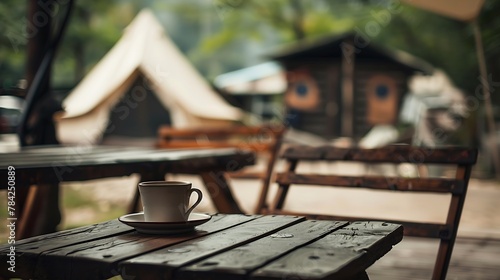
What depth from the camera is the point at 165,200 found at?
173 cm

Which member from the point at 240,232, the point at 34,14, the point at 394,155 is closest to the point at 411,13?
the point at 34,14

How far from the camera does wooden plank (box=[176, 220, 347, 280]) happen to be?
4.39 feet

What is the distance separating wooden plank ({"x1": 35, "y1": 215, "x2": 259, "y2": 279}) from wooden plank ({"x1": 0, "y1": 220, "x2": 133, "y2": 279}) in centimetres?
2

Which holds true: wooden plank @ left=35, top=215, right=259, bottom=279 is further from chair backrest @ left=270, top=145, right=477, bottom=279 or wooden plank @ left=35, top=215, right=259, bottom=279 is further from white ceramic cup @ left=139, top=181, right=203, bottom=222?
chair backrest @ left=270, top=145, right=477, bottom=279

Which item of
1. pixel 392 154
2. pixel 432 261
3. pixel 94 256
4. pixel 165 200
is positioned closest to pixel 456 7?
pixel 432 261

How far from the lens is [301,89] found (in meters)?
18.7

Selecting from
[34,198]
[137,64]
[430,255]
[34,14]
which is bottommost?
[430,255]

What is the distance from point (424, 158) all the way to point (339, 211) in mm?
4567

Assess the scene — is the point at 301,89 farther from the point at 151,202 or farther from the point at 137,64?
the point at 151,202

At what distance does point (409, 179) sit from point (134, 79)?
1345 cm

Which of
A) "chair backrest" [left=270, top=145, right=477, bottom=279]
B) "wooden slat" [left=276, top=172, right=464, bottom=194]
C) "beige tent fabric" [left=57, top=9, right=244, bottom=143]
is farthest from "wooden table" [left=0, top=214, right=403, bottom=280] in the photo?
"beige tent fabric" [left=57, top=9, right=244, bottom=143]

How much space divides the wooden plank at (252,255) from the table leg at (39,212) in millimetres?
1818

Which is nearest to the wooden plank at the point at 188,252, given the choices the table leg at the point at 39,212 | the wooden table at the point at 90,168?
the wooden table at the point at 90,168

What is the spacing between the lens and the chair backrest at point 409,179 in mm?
2646
